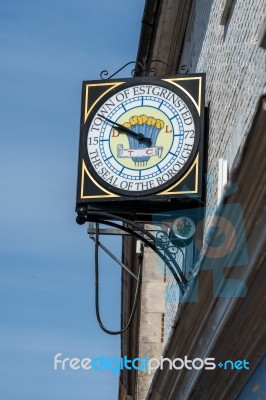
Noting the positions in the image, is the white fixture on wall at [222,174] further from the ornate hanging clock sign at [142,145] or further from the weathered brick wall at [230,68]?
the ornate hanging clock sign at [142,145]

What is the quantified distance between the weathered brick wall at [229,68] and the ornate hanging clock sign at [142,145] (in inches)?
8.8

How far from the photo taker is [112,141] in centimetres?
1170

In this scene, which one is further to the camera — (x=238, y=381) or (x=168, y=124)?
(x=168, y=124)

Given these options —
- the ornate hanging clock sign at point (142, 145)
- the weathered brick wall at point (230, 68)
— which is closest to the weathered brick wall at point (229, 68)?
the weathered brick wall at point (230, 68)

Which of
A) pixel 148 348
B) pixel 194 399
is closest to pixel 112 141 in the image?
pixel 194 399

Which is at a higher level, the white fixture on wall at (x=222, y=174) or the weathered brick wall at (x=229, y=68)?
the weathered brick wall at (x=229, y=68)

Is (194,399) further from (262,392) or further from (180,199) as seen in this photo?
(180,199)

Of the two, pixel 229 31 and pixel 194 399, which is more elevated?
pixel 229 31

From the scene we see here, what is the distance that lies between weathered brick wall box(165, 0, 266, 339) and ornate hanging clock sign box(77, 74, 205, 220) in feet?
0.73

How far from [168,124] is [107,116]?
647 mm

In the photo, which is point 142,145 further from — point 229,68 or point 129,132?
point 229,68

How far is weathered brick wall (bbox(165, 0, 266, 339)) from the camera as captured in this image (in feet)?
30.2

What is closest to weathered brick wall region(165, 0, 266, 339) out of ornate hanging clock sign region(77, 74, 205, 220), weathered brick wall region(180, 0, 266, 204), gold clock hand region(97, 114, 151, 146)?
weathered brick wall region(180, 0, 266, 204)

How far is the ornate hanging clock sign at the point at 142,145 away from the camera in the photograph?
37.2ft
